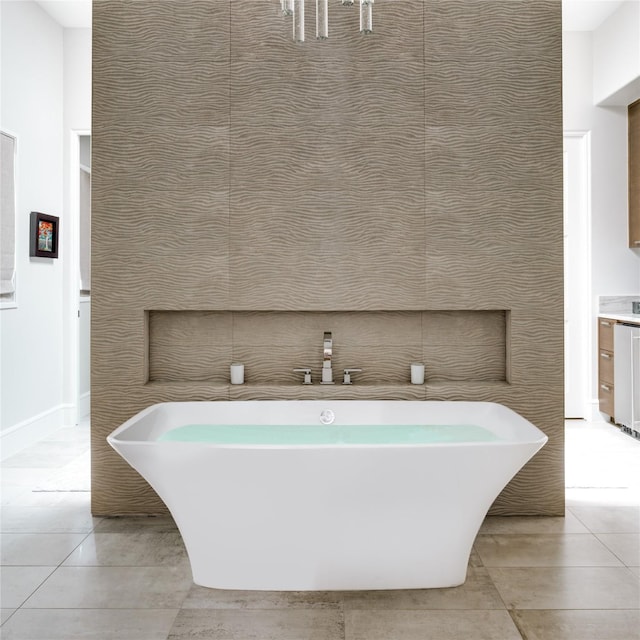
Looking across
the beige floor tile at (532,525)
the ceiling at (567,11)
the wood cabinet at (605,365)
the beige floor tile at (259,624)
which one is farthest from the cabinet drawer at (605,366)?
the beige floor tile at (259,624)

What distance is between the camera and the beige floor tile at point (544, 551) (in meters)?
2.53

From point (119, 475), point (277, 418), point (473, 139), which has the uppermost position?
point (473, 139)

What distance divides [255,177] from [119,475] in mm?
1677

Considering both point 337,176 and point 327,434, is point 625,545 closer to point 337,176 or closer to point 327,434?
Result: point 327,434

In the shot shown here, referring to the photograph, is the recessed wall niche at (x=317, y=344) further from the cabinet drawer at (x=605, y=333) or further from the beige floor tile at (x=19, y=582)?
the cabinet drawer at (x=605, y=333)

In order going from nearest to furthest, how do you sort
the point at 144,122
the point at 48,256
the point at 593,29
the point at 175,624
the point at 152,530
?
the point at 175,624 < the point at 152,530 < the point at 144,122 < the point at 48,256 < the point at 593,29

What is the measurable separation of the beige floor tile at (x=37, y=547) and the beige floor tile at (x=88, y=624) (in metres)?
0.42

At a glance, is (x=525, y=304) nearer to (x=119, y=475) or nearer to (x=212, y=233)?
(x=212, y=233)

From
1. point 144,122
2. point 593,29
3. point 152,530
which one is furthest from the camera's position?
point 593,29

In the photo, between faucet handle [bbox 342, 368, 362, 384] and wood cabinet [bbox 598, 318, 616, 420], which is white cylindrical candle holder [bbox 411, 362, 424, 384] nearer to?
faucet handle [bbox 342, 368, 362, 384]

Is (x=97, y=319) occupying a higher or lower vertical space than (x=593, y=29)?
lower

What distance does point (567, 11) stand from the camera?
4.66m

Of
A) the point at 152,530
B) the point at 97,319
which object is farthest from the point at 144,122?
the point at 152,530

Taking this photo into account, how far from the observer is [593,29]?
5.00 meters
